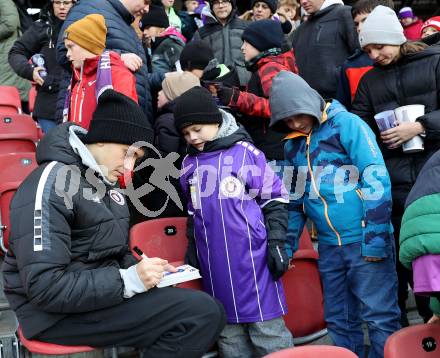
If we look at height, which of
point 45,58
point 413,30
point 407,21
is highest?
point 407,21

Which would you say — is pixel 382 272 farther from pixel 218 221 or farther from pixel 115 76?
pixel 115 76

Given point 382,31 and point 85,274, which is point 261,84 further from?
point 85,274

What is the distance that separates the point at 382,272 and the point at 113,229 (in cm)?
127

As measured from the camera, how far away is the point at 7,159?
3.98 m

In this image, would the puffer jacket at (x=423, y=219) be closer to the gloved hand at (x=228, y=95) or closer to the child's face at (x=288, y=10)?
the gloved hand at (x=228, y=95)

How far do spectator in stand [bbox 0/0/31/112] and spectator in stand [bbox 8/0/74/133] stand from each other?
Result: 106cm

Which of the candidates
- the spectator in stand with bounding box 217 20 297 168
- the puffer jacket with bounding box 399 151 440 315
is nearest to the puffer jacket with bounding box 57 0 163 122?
the spectator in stand with bounding box 217 20 297 168

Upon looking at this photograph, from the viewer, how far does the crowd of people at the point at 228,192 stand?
2.09 meters

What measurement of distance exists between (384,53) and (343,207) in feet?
2.69

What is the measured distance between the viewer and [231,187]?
8.86 feet

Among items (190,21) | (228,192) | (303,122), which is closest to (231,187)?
(228,192)

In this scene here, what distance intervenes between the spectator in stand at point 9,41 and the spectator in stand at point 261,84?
3241mm

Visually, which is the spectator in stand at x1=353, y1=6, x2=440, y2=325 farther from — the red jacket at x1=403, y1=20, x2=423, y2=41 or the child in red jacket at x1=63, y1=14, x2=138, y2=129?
the red jacket at x1=403, y1=20, x2=423, y2=41

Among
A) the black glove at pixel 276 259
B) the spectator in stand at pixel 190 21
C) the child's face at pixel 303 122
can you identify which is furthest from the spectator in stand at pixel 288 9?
the black glove at pixel 276 259
